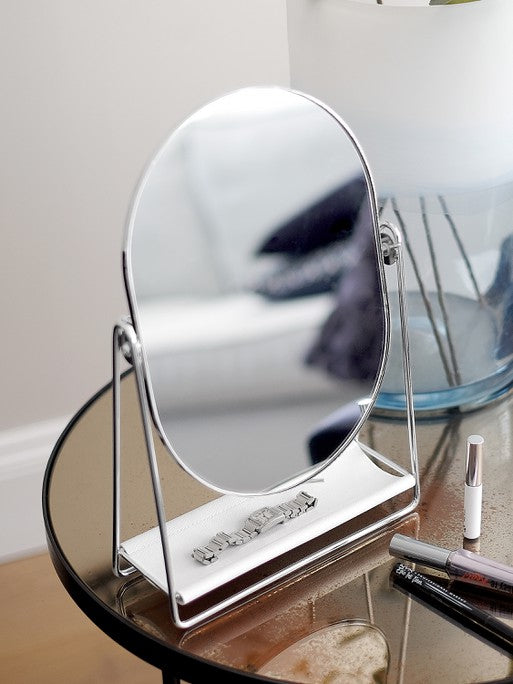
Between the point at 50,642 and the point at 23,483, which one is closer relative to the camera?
the point at 50,642

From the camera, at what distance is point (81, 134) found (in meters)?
1.46

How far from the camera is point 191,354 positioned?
2.34 ft

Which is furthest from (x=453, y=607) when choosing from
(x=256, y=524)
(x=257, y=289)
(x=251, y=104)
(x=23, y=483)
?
(x=23, y=483)

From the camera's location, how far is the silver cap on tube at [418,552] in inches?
30.5

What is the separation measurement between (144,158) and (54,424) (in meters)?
0.42

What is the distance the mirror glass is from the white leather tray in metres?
0.03

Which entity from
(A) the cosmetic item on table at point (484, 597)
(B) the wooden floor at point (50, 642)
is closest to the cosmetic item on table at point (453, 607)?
(A) the cosmetic item on table at point (484, 597)

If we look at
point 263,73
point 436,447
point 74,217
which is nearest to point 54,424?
point 74,217

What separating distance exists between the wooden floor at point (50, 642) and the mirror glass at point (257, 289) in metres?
0.72

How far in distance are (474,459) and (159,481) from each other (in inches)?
9.2

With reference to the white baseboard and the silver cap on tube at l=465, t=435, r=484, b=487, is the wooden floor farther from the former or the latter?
the silver cap on tube at l=465, t=435, r=484, b=487

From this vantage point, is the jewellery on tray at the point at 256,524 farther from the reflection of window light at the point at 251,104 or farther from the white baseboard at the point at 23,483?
the white baseboard at the point at 23,483

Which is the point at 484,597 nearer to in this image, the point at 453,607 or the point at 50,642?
the point at 453,607

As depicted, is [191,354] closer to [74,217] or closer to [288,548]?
[288,548]
